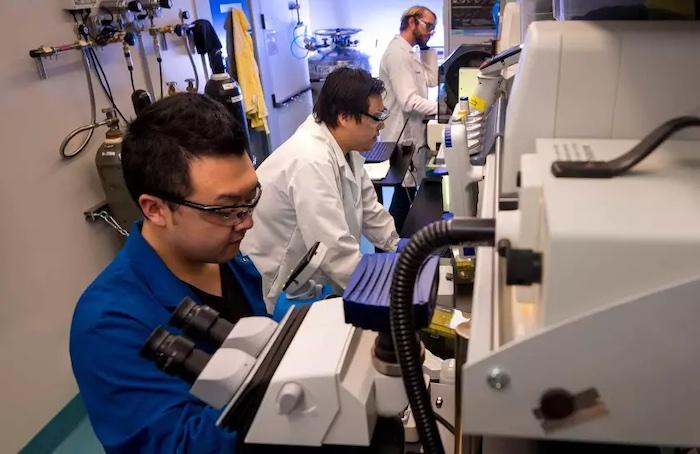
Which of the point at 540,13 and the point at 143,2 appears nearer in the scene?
the point at 540,13

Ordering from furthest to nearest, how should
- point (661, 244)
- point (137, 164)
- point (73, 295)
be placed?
point (73, 295) → point (137, 164) → point (661, 244)

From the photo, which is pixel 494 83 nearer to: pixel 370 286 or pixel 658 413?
pixel 370 286

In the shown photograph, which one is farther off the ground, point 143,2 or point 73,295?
point 143,2

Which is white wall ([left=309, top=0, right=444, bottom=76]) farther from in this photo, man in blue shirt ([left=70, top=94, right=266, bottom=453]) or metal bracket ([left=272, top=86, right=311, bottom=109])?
man in blue shirt ([left=70, top=94, right=266, bottom=453])

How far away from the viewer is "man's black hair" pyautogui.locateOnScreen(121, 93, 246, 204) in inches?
38.7

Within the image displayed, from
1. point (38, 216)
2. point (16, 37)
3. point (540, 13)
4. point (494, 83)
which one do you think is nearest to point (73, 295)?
point (38, 216)

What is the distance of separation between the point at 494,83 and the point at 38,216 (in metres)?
1.83

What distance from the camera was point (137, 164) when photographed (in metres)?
0.99

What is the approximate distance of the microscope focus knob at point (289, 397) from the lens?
2.02 ft

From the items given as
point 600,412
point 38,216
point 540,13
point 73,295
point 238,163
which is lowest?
point 73,295

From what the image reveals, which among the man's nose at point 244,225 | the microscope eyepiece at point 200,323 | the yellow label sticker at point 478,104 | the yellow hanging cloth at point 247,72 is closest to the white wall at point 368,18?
the yellow hanging cloth at point 247,72

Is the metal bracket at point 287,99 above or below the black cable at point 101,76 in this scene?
below

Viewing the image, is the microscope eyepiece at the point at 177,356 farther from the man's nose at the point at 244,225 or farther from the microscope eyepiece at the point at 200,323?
the man's nose at the point at 244,225

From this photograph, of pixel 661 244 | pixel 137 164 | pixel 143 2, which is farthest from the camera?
pixel 143 2
